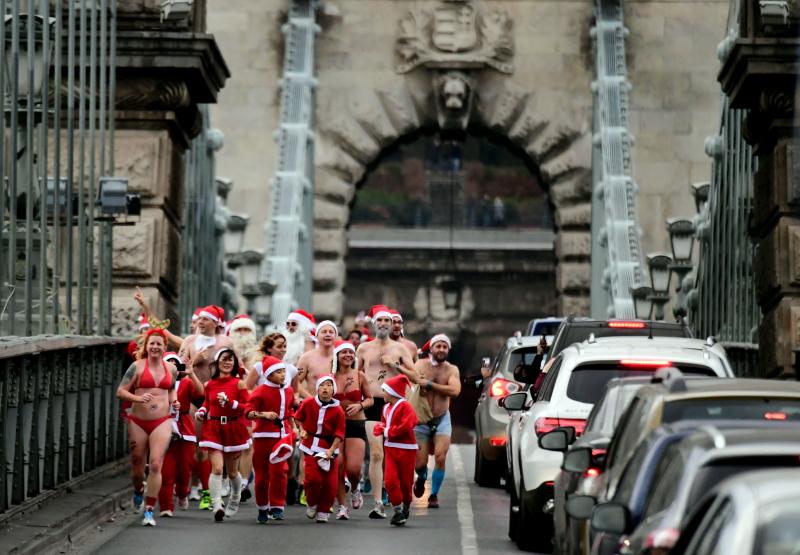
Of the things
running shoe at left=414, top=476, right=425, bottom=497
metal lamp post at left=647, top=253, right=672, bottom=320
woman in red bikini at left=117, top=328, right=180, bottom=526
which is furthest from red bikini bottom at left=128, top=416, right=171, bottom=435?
metal lamp post at left=647, top=253, right=672, bottom=320

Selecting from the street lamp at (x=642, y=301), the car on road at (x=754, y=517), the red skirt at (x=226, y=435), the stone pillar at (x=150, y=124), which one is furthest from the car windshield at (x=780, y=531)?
the street lamp at (x=642, y=301)

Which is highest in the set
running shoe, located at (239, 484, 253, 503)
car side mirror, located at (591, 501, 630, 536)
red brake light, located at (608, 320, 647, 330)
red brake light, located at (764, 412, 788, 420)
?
red brake light, located at (608, 320, 647, 330)

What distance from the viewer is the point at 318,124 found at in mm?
37375

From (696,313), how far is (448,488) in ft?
26.3

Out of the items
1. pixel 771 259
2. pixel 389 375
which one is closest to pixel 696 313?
pixel 771 259

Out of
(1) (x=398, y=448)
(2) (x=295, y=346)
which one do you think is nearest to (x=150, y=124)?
(2) (x=295, y=346)

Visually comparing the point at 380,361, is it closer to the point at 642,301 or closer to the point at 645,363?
the point at 645,363

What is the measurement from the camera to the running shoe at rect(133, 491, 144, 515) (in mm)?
19250

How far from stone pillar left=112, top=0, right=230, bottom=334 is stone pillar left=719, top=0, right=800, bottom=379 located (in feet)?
18.5

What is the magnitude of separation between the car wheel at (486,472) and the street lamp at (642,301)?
953 centimetres

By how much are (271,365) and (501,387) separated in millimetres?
4358

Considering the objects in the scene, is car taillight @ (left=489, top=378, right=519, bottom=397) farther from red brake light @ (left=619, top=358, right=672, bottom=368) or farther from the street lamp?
the street lamp

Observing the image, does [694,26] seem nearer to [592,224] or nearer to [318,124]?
→ [592,224]

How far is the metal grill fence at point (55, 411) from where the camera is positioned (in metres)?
17.1
